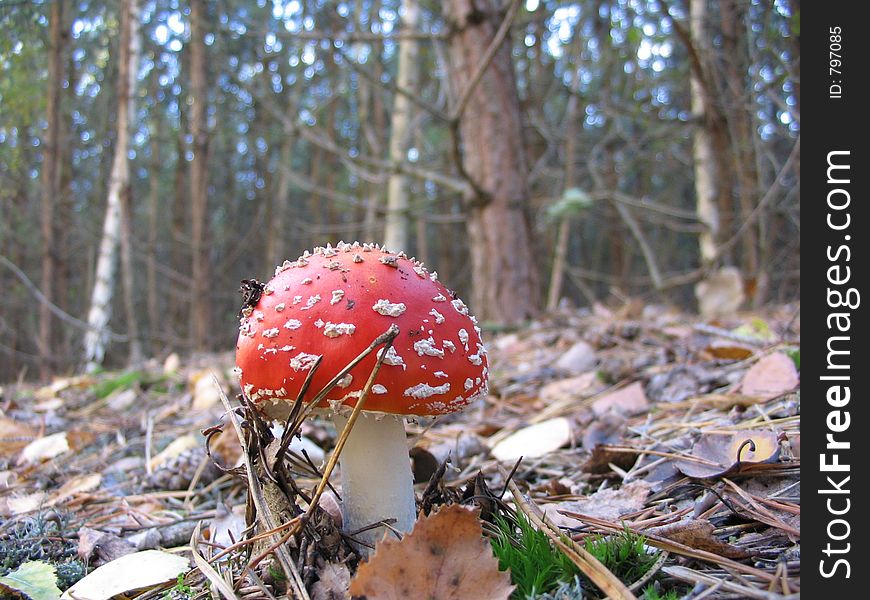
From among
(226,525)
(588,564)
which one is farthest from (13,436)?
(588,564)

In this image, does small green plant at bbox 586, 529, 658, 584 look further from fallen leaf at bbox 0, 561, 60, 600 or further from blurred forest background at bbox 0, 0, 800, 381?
blurred forest background at bbox 0, 0, 800, 381

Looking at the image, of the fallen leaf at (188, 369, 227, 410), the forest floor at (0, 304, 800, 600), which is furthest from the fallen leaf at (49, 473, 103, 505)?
the fallen leaf at (188, 369, 227, 410)

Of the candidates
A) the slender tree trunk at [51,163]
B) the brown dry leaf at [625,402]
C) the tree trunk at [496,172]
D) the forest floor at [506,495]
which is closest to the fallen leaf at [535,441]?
the forest floor at [506,495]

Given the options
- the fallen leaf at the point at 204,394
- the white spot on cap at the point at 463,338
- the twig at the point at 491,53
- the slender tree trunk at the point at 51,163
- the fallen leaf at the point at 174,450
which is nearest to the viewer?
the white spot on cap at the point at 463,338

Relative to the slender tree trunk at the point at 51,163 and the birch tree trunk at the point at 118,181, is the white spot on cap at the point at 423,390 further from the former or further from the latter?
the slender tree trunk at the point at 51,163

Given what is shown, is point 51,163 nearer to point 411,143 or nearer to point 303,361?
point 411,143
